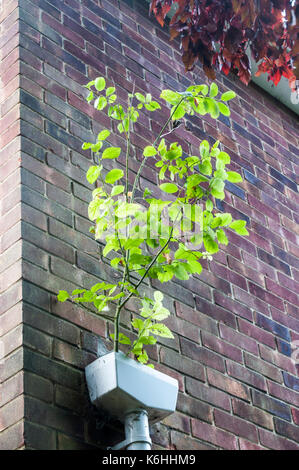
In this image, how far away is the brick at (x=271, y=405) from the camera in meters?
3.30

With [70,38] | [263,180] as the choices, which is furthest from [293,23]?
[263,180]

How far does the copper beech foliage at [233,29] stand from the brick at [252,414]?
1426 millimetres

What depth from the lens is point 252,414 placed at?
323cm

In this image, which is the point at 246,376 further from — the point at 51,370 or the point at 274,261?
the point at 51,370

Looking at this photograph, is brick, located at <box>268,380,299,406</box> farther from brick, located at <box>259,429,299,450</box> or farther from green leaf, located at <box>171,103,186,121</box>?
green leaf, located at <box>171,103,186,121</box>

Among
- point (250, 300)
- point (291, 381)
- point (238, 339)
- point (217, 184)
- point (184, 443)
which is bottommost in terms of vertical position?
point (184, 443)

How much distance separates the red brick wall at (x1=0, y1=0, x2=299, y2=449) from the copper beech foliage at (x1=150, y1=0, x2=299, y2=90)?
0.49 meters

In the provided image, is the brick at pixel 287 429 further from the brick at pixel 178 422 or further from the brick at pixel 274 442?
the brick at pixel 178 422

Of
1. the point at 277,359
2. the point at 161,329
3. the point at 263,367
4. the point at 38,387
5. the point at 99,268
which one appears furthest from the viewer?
the point at 277,359

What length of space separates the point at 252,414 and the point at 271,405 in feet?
0.56

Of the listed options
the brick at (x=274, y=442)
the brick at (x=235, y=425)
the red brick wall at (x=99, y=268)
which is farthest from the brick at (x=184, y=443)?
the brick at (x=274, y=442)

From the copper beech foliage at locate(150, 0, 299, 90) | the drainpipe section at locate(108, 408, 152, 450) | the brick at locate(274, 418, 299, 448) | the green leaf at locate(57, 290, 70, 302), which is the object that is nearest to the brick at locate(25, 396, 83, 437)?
the drainpipe section at locate(108, 408, 152, 450)

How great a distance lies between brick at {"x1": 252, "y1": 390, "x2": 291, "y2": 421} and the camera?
3.30 m

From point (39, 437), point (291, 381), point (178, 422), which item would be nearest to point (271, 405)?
point (291, 381)
